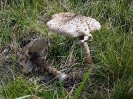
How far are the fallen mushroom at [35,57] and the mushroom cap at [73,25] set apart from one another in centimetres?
20

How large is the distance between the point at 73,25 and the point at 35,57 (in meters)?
0.51

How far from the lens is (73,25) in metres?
1.87

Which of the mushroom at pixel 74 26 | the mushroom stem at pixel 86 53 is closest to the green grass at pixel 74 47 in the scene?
the mushroom stem at pixel 86 53

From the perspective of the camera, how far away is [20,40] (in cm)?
250

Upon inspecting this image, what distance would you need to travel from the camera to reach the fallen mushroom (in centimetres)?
208

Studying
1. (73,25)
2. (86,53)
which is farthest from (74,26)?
(86,53)

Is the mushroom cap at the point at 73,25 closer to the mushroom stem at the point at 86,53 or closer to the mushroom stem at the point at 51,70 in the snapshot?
the mushroom stem at the point at 86,53

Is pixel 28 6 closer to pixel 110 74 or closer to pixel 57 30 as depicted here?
pixel 57 30

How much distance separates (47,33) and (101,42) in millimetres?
490

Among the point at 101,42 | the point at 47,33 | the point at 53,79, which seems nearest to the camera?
the point at 53,79

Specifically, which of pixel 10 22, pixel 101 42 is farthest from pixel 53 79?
pixel 10 22

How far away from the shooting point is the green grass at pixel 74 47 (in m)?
1.94

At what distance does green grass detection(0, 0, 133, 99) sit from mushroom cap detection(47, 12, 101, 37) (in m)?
0.26

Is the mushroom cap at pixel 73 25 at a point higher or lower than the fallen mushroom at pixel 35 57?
higher
